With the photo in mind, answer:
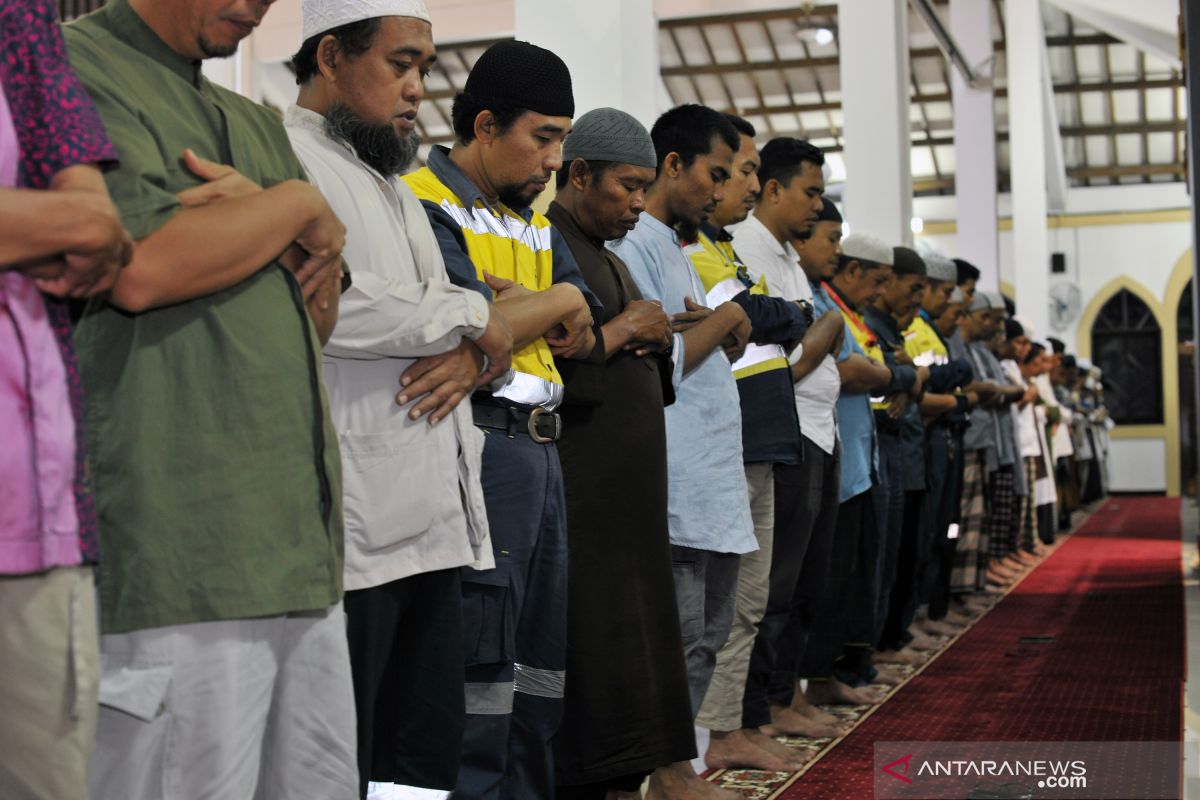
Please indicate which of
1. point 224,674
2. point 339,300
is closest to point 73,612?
point 224,674

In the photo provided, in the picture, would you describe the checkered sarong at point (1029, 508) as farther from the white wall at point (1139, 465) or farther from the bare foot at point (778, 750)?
the white wall at point (1139, 465)

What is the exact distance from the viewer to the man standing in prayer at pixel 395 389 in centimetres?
206

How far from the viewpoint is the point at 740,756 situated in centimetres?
383

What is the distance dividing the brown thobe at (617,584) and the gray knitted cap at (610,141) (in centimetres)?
35

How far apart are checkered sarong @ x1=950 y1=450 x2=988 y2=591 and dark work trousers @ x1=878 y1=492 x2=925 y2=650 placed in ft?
4.96

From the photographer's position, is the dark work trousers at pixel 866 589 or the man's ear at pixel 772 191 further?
the dark work trousers at pixel 866 589

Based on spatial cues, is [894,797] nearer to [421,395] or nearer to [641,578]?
[641,578]

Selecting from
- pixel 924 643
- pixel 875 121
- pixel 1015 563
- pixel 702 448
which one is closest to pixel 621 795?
pixel 702 448

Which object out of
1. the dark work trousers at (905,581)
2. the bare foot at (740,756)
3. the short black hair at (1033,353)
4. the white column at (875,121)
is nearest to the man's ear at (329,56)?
the bare foot at (740,756)

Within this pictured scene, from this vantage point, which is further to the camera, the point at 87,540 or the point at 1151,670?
the point at 1151,670

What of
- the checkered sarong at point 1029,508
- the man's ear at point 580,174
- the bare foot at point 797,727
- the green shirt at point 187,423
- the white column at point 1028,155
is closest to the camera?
the green shirt at point 187,423

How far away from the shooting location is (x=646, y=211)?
3.65m

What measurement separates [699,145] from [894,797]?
1650mm

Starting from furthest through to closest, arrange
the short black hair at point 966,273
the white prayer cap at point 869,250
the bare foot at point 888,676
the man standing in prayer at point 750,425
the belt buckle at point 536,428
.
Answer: the short black hair at point 966,273, the white prayer cap at point 869,250, the bare foot at point 888,676, the man standing in prayer at point 750,425, the belt buckle at point 536,428
